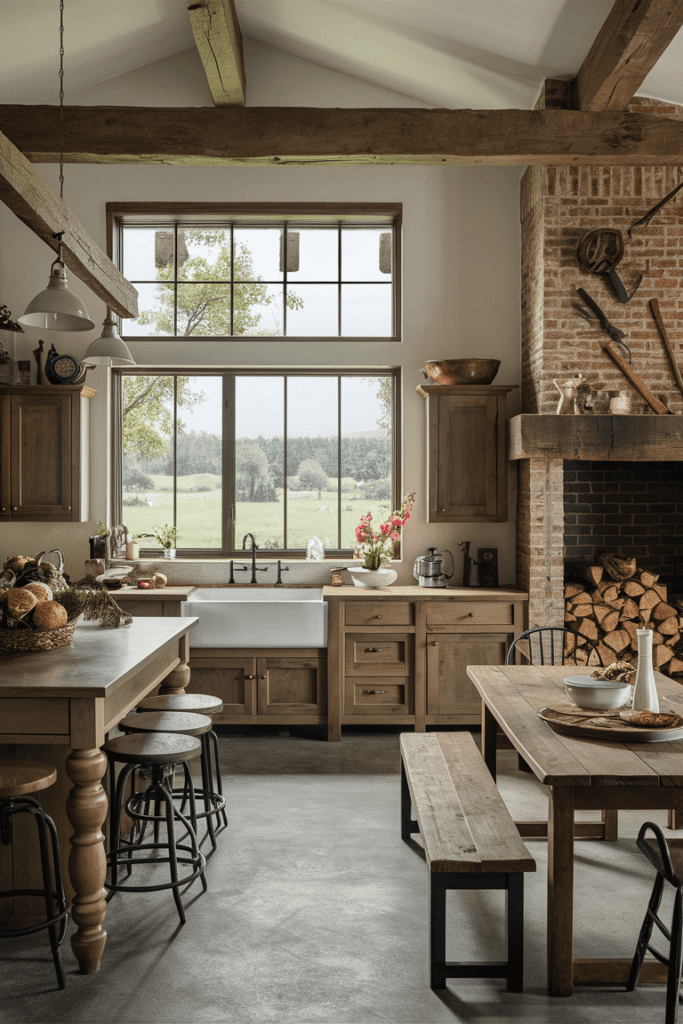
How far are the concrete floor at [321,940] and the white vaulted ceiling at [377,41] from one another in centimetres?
424

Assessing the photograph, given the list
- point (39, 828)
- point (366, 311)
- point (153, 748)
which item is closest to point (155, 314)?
point (366, 311)

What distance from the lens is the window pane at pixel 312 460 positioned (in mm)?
6026

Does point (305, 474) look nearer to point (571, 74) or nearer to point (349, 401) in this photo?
point (349, 401)

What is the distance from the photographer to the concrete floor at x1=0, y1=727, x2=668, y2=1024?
237 cm

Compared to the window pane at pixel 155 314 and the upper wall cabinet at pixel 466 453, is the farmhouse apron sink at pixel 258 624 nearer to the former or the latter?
the upper wall cabinet at pixel 466 453

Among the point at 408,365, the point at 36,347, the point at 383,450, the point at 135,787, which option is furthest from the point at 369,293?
the point at 135,787

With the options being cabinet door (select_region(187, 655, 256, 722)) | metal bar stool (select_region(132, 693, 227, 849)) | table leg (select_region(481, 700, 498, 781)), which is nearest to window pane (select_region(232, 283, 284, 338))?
cabinet door (select_region(187, 655, 256, 722))

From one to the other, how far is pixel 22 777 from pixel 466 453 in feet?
12.4

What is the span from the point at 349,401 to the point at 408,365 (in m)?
0.51

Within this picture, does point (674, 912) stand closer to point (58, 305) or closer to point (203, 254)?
point (58, 305)

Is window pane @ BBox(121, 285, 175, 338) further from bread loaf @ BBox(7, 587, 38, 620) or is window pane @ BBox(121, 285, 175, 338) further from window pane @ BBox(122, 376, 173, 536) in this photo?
bread loaf @ BBox(7, 587, 38, 620)

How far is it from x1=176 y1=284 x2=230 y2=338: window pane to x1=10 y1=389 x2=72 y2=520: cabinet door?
105cm

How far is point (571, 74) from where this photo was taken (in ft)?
16.5

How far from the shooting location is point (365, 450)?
6059 mm
